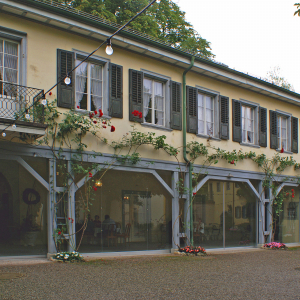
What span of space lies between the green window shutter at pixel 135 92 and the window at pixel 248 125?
5412 mm

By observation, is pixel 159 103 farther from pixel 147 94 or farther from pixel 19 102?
pixel 19 102

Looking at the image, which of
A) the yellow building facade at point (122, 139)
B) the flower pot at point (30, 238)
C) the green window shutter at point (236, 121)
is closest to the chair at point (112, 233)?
the yellow building facade at point (122, 139)

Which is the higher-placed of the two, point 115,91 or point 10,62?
point 10,62

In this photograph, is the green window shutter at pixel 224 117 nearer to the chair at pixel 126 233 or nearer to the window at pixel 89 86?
the chair at pixel 126 233

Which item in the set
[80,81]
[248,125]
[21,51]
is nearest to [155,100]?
[80,81]

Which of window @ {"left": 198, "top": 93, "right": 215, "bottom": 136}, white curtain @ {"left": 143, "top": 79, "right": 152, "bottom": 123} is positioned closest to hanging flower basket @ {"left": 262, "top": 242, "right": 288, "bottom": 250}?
window @ {"left": 198, "top": 93, "right": 215, "bottom": 136}

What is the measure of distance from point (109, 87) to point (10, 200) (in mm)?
4032

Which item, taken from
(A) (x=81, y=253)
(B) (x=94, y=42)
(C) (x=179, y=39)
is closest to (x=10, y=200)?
(A) (x=81, y=253)

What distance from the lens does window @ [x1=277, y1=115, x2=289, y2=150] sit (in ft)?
60.2

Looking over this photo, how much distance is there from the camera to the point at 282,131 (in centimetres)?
1869

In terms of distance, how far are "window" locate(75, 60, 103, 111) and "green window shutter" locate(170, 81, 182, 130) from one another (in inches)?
105

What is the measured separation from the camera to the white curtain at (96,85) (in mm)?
11852

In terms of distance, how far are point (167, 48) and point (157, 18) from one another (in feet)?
47.7

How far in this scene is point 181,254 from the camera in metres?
13.0
